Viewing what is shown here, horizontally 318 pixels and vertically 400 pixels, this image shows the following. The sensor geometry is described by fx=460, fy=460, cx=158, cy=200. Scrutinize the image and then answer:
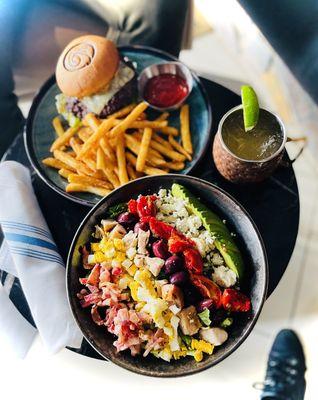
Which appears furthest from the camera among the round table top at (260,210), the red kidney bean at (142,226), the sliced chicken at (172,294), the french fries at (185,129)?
the french fries at (185,129)

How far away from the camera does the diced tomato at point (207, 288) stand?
4.47 ft

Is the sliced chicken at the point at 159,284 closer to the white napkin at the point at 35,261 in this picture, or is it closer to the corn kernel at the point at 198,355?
the corn kernel at the point at 198,355

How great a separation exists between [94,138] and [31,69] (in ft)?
2.80

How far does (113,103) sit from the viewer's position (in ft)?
5.85

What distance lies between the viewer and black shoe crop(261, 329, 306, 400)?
83.9 inches

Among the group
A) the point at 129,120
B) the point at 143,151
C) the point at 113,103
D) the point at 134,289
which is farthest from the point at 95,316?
the point at 113,103

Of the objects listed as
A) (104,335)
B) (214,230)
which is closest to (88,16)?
(214,230)

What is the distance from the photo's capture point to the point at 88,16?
2.16 m

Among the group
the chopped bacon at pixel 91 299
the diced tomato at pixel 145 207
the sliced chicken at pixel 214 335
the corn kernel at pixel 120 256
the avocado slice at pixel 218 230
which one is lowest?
the chopped bacon at pixel 91 299

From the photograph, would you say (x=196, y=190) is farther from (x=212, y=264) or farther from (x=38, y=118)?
(x=38, y=118)

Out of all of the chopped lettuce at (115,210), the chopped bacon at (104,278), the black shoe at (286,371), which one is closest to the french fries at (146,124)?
the chopped lettuce at (115,210)

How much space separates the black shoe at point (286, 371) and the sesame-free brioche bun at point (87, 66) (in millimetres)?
1445

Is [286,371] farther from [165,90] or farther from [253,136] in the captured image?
[165,90]

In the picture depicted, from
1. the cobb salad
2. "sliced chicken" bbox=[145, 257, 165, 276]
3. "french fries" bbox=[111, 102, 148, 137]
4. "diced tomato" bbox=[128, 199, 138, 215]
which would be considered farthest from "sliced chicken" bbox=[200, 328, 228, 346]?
"french fries" bbox=[111, 102, 148, 137]
